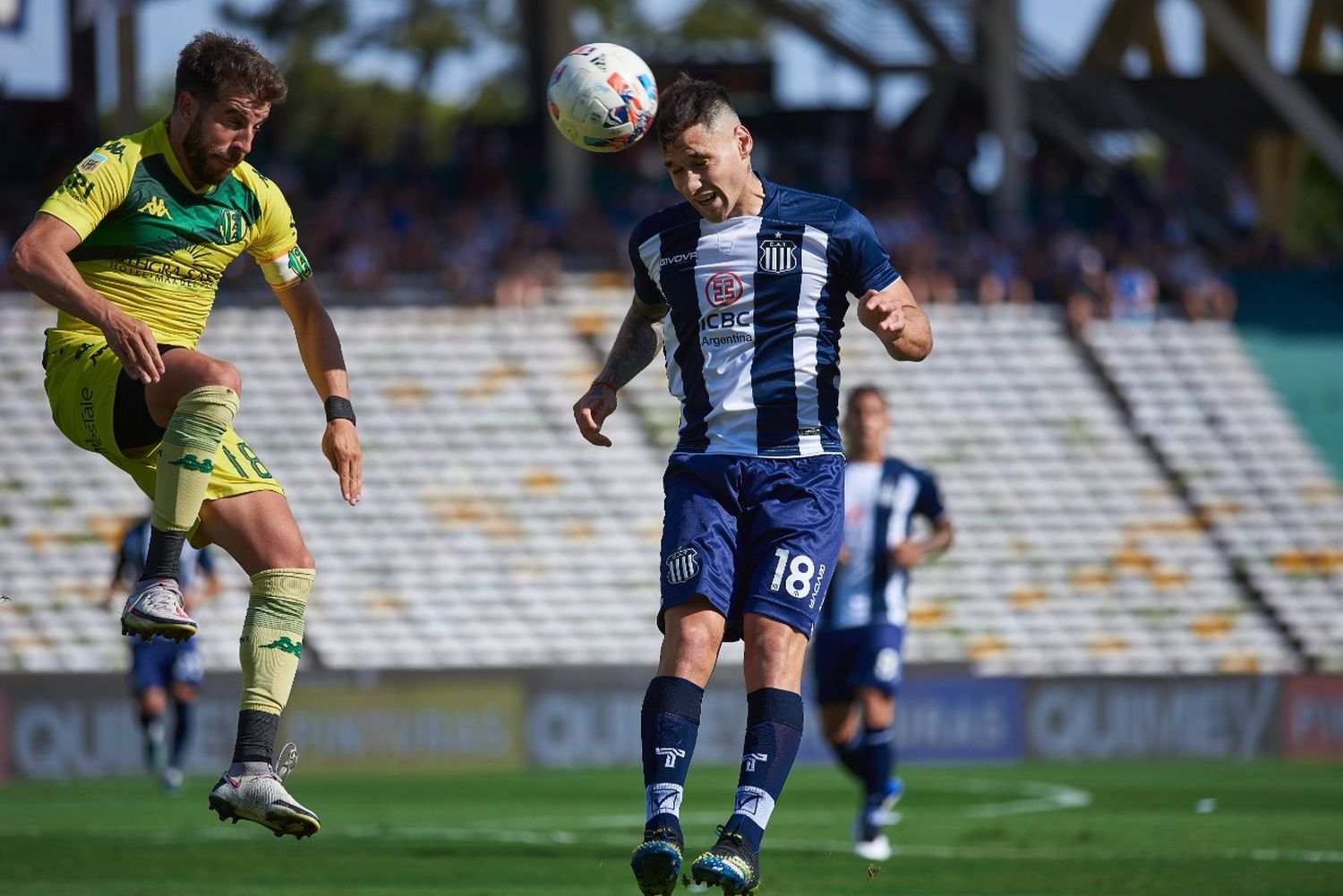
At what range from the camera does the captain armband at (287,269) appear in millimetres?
7379

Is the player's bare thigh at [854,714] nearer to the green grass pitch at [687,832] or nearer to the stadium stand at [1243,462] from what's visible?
the green grass pitch at [687,832]

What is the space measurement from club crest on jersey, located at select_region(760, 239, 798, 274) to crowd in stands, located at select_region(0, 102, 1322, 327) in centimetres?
1804

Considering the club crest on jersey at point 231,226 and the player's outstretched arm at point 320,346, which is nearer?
the club crest on jersey at point 231,226

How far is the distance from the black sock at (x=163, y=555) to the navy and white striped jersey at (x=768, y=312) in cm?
174

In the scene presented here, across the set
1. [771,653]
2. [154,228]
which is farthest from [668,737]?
[154,228]

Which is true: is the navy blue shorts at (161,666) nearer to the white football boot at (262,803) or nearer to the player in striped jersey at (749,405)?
the white football boot at (262,803)

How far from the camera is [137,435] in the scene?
6914mm

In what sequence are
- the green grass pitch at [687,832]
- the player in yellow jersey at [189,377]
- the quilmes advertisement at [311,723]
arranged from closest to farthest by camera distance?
the player in yellow jersey at [189,377] → the green grass pitch at [687,832] → the quilmes advertisement at [311,723]

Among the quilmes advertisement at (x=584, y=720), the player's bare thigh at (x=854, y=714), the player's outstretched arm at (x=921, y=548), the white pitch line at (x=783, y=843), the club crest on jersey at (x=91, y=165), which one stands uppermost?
the club crest on jersey at (x=91, y=165)

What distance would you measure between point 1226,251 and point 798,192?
23.1 metres

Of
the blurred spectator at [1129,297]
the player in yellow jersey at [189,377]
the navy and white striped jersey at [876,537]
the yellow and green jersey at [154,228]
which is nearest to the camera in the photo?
the player in yellow jersey at [189,377]

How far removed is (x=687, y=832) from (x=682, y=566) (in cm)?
569

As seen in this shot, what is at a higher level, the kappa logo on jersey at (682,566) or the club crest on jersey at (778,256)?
the club crest on jersey at (778,256)

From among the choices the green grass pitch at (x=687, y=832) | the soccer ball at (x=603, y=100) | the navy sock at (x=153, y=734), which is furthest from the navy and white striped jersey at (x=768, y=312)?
the navy sock at (x=153, y=734)
